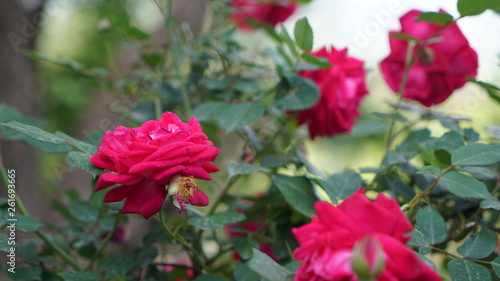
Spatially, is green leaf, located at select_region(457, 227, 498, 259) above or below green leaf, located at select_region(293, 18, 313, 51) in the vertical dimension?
below

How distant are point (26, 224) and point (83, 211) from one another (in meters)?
0.12

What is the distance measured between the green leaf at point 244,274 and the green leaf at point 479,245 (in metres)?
0.18

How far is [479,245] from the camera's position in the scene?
439 mm

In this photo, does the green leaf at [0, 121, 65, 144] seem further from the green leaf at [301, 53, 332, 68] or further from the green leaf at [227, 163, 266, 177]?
the green leaf at [301, 53, 332, 68]

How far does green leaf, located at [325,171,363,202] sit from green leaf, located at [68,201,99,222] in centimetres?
31

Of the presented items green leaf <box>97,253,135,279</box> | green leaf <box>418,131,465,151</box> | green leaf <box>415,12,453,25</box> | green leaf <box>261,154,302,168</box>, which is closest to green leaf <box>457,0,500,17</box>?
green leaf <box>415,12,453,25</box>

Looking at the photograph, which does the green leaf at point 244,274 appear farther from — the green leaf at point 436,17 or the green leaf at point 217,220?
the green leaf at point 436,17

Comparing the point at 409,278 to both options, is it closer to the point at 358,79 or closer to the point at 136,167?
the point at 136,167

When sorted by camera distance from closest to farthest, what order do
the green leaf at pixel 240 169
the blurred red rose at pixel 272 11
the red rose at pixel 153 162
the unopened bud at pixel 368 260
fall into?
the unopened bud at pixel 368 260 < the red rose at pixel 153 162 < the green leaf at pixel 240 169 < the blurred red rose at pixel 272 11

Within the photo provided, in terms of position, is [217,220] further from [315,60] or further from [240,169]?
[315,60]

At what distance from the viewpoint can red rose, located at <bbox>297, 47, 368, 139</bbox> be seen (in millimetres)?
667

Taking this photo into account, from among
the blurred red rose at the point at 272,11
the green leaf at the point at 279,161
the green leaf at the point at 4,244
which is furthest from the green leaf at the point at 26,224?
the blurred red rose at the point at 272,11

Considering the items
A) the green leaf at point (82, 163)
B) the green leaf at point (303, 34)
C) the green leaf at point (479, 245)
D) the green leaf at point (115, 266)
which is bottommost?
the green leaf at point (115, 266)

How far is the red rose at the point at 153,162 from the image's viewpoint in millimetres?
371
